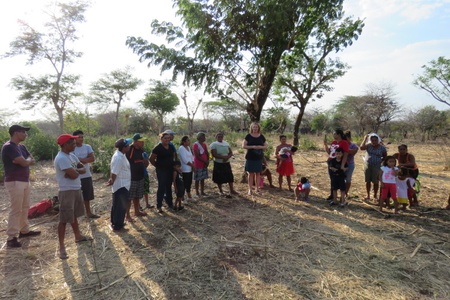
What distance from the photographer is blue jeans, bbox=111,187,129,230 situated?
13.8 feet

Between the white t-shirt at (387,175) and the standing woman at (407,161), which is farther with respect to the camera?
the standing woman at (407,161)

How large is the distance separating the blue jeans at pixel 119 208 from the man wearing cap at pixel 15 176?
1.25 m

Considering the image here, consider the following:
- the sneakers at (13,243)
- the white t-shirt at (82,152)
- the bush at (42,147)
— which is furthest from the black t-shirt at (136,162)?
the bush at (42,147)

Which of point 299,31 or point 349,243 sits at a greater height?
point 299,31

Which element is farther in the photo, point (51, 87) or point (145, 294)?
point (51, 87)

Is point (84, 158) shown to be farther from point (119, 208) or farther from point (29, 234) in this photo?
point (29, 234)

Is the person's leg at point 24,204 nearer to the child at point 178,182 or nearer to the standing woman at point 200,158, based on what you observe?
the child at point 178,182

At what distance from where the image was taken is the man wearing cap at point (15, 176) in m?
3.75

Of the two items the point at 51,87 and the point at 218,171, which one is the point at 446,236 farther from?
the point at 51,87

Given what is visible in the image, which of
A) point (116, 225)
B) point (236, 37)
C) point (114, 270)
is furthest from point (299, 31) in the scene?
point (114, 270)

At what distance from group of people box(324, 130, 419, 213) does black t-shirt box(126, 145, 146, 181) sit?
3.57 metres

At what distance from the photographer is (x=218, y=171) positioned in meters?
6.01

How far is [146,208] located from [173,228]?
1.25 meters

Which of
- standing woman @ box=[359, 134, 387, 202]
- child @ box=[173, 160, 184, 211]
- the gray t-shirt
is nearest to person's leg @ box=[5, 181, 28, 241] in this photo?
the gray t-shirt
